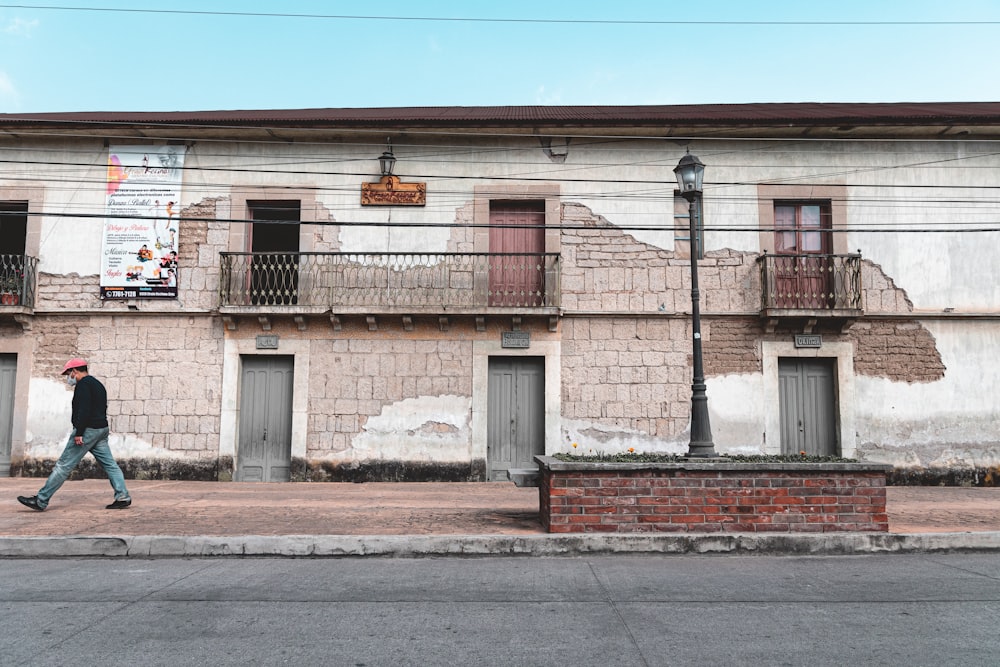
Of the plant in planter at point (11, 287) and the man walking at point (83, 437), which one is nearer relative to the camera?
the man walking at point (83, 437)

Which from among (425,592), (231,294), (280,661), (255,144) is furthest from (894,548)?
(255,144)

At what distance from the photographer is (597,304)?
12.6 meters

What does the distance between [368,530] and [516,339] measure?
20.0 ft

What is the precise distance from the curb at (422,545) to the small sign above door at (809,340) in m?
6.51

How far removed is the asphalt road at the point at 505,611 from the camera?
3619 millimetres

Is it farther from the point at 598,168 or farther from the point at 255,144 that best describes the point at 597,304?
the point at 255,144

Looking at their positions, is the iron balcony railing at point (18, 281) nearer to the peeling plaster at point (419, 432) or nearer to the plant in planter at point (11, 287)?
the plant in planter at point (11, 287)

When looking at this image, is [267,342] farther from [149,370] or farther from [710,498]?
[710,498]

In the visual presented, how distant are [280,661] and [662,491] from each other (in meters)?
4.14

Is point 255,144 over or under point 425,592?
over

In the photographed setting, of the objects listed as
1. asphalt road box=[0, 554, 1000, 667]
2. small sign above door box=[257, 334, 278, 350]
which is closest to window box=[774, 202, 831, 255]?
asphalt road box=[0, 554, 1000, 667]

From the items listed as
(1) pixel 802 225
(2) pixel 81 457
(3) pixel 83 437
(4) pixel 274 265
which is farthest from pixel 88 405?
(1) pixel 802 225

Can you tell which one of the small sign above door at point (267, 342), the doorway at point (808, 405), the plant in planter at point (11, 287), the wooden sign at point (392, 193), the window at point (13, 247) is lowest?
the doorway at point (808, 405)

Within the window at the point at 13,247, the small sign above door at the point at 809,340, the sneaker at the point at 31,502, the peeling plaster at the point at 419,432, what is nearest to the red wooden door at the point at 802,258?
the small sign above door at the point at 809,340
